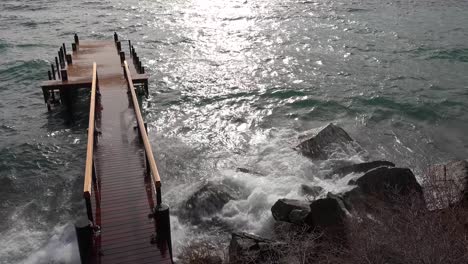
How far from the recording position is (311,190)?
15609 millimetres

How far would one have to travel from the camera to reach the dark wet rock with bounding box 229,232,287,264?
1102 cm

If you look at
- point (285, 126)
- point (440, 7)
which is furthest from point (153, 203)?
point (440, 7)

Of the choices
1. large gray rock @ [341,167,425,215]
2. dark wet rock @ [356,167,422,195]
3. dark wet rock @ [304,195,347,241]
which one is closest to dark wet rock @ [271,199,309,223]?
dark wet rock @ [304,195,347,241]

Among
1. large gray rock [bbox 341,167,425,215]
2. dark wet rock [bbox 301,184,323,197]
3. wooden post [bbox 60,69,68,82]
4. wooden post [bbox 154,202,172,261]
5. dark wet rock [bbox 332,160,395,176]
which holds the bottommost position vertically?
dark wet rock [bbox 301,184,323,197]

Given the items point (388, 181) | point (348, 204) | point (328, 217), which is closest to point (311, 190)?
point (348, 204)

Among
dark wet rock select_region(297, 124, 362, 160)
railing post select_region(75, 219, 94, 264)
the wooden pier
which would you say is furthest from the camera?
dark wet rock select_region(297, 124, 362, 160)

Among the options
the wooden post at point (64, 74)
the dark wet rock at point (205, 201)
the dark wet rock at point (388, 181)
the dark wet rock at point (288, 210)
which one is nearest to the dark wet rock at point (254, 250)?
the dark wet rock at point (288, 210)

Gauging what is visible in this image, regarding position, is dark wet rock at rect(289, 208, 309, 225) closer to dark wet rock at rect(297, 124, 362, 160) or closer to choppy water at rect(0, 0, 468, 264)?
choppy water at rect(0, 0, 468, 264)

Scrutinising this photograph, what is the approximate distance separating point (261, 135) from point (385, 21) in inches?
1140

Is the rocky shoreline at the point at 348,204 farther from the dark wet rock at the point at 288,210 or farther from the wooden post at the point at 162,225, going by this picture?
the wooden post at the point at 162,225

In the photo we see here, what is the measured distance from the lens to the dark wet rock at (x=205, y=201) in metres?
14.5

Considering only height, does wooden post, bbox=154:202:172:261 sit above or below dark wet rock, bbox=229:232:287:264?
above

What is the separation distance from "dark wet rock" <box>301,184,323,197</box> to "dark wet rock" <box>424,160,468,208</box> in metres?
3.65

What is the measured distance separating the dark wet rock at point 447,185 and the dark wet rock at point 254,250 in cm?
546
